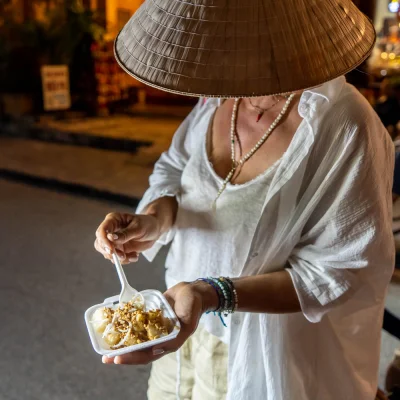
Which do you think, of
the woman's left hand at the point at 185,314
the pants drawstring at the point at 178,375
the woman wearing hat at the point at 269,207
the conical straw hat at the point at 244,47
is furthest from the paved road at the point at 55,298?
the conical straw hat at the point at 244,47

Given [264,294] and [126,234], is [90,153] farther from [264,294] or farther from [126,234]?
[264,294]

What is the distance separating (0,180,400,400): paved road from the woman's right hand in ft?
3.03

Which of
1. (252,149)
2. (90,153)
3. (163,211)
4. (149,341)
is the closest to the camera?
(149,341)

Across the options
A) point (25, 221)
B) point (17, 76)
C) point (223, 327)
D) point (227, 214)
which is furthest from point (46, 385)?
point (17, 76)

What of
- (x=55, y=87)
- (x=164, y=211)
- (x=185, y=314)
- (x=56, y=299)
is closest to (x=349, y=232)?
(x=185, y=314)

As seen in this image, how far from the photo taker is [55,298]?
2572mm

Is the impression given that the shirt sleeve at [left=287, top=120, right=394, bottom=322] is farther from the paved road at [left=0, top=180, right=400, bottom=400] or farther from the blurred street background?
the paved road at [left=0, top=180, right=400, bottom=400]

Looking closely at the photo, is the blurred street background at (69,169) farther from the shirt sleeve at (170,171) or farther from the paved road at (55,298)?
the shirt sleeve at (170,171)

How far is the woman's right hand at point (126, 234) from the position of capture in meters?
0.92

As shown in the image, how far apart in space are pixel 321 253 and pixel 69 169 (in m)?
4.14

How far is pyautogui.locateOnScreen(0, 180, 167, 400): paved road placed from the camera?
2008 mm

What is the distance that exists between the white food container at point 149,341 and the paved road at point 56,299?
3.19 ft

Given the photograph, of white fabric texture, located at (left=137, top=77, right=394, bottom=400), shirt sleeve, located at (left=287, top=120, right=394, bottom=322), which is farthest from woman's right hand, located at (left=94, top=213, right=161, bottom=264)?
shirt sleeve, located at (left=287, top=120, right=394, bottom=322)

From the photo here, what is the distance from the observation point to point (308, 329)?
2.83 feet
